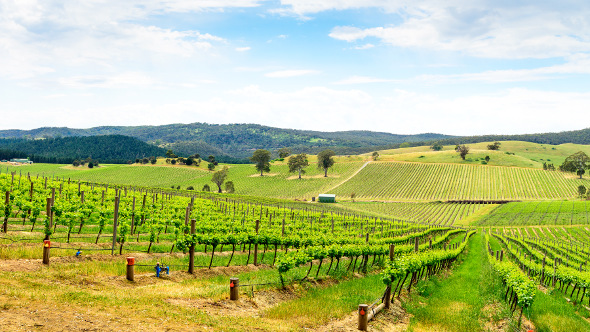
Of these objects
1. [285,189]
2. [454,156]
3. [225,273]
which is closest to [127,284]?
[225,273]

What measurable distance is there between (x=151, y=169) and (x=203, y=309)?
14239 cm

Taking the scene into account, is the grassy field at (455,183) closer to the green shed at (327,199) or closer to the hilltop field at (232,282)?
the green shed at (327,199)

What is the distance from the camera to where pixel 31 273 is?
12.6 metres

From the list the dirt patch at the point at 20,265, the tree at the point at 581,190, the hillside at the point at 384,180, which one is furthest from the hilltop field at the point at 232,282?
the tree at the point at 581,190

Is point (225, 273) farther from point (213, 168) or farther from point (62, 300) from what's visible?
point (213, 168)

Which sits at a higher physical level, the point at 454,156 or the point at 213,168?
the point at 454,156

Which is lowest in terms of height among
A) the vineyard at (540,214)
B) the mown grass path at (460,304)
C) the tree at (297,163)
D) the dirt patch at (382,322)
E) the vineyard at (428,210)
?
the vineyard at (428,210)

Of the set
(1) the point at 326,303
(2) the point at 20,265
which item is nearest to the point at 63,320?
(2) the point at 20,265

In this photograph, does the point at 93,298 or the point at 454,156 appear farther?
the point at 454,156

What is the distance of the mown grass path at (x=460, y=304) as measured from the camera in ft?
46.6

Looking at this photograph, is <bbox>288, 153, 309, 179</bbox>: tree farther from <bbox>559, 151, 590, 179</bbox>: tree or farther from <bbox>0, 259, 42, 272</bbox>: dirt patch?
<bbox>0, 259, 42, 272</bbox>: dirt patch

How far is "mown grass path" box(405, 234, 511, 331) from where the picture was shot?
46.6ft

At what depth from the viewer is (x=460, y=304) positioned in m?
17.1

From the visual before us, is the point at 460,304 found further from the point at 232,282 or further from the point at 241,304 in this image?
the point at 232,282
